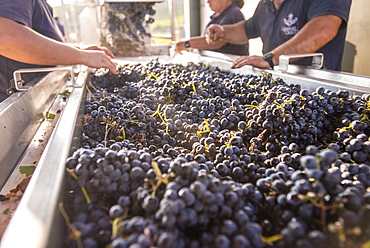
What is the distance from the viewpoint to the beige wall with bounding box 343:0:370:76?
11.4 feet

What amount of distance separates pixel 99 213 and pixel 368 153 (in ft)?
2.94

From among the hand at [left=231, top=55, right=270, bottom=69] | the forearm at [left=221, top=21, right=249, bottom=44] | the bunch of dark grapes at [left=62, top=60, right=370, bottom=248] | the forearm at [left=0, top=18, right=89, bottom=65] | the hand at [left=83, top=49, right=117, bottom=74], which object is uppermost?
the forearm at [left=221, top=21, right=249, bottom=44]

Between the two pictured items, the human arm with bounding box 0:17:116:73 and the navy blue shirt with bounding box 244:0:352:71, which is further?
the navy blue shirt with bounding box 244:0:352:71

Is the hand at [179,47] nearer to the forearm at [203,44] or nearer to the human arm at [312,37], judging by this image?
the forearm at [203,44]

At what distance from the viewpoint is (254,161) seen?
0.97 metres

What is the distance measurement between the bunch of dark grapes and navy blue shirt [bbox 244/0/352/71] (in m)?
1.41

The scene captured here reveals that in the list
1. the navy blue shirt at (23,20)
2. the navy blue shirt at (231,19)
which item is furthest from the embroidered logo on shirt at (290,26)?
the navy blue shirt at (23,20)

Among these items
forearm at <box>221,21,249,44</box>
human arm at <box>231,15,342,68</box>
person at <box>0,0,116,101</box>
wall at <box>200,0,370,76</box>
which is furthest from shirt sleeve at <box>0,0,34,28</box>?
wall at <box>200,0,370,76</box>

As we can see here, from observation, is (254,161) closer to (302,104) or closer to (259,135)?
(259,135)

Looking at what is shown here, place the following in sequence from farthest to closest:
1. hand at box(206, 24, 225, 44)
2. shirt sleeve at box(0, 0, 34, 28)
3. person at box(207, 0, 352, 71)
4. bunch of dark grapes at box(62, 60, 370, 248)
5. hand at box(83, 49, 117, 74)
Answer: hand at box(206, 24, 225, 44)
person at box(207, 0, 352, 71)
hand at box(83, 49, 117, 74)
shirt sleeve at box(0, 0, 34, 28)
bunch of dark grapes at box(62, 60, 370, 248)

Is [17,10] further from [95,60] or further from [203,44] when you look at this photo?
[203,44]

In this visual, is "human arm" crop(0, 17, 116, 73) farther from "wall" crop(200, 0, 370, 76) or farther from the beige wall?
the beige wall

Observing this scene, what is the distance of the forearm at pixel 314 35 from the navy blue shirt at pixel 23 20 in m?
1.93

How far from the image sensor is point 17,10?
1.60m
